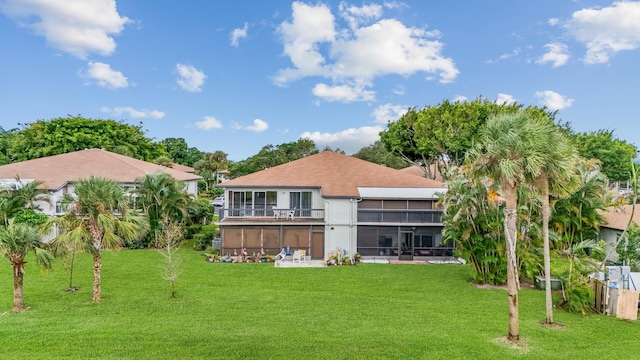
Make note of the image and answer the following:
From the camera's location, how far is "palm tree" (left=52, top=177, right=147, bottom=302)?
522 inches

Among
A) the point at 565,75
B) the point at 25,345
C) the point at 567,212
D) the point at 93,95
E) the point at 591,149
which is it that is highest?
the point at 93,95

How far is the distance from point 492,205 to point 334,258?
9.47 meters

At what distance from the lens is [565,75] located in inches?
1046

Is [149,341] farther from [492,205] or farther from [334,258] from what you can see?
[492,205]

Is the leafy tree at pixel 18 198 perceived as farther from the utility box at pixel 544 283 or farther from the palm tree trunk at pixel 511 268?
the utility box at pixel 544 283

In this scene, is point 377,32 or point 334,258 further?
point 377,32

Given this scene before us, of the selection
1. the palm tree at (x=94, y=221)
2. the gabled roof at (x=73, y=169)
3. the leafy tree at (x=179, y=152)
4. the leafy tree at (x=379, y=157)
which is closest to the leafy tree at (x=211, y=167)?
the leafy tree at (x=179, y=152)

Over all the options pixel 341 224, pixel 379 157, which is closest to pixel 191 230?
pixel 341 224

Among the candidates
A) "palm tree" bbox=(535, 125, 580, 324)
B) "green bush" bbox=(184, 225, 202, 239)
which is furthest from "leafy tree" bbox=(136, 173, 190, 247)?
"palm tree" bbox=(535, 125, 580, 324)

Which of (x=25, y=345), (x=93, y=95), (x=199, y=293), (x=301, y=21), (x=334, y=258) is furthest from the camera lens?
(x=93, y=95)

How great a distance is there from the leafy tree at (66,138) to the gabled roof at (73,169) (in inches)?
503

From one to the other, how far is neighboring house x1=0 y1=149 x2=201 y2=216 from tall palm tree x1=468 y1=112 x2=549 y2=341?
21660mm

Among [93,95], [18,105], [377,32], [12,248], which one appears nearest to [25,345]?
[12,248]

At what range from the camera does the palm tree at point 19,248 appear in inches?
467
